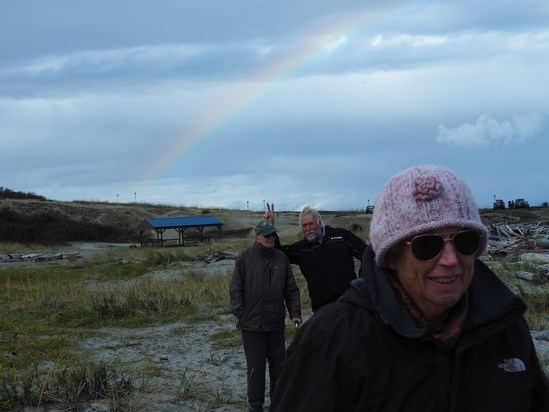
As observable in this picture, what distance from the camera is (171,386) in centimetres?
677

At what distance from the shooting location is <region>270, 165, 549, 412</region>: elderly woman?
1.73 metres

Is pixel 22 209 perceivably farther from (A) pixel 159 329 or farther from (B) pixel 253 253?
(B) pixel 253 253

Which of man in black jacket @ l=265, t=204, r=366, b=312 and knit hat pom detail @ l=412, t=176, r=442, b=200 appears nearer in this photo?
knit hat pom detail @ l=412, t=176, r=442, b=200

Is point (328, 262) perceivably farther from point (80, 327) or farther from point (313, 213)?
point (80, 327)

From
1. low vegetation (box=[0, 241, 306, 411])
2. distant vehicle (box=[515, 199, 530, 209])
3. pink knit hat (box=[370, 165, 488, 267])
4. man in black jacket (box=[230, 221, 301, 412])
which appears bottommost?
low vegetation (box=[0, 241, 306, 411])

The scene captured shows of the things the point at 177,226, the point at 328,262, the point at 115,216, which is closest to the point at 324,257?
the point at 328,262

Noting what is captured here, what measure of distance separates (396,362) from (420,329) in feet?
0.36

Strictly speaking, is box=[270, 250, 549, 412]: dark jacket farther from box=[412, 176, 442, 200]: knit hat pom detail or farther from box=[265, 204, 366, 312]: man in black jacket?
box=[265, 204, 366, 312]: man in black jacket

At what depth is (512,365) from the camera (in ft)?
6.09

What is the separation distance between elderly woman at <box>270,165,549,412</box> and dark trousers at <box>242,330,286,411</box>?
4.21m

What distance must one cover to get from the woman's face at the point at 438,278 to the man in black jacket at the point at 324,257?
159 inches

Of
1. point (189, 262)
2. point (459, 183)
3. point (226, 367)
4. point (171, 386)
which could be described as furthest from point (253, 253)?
point (189, 262)

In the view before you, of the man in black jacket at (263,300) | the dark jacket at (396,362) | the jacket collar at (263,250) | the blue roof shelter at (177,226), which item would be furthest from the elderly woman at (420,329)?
the blue roof shelter at (177,226)

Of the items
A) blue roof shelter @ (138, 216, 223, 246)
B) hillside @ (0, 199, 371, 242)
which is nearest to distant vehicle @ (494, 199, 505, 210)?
hillside @ (0, 199, 371, 242)
